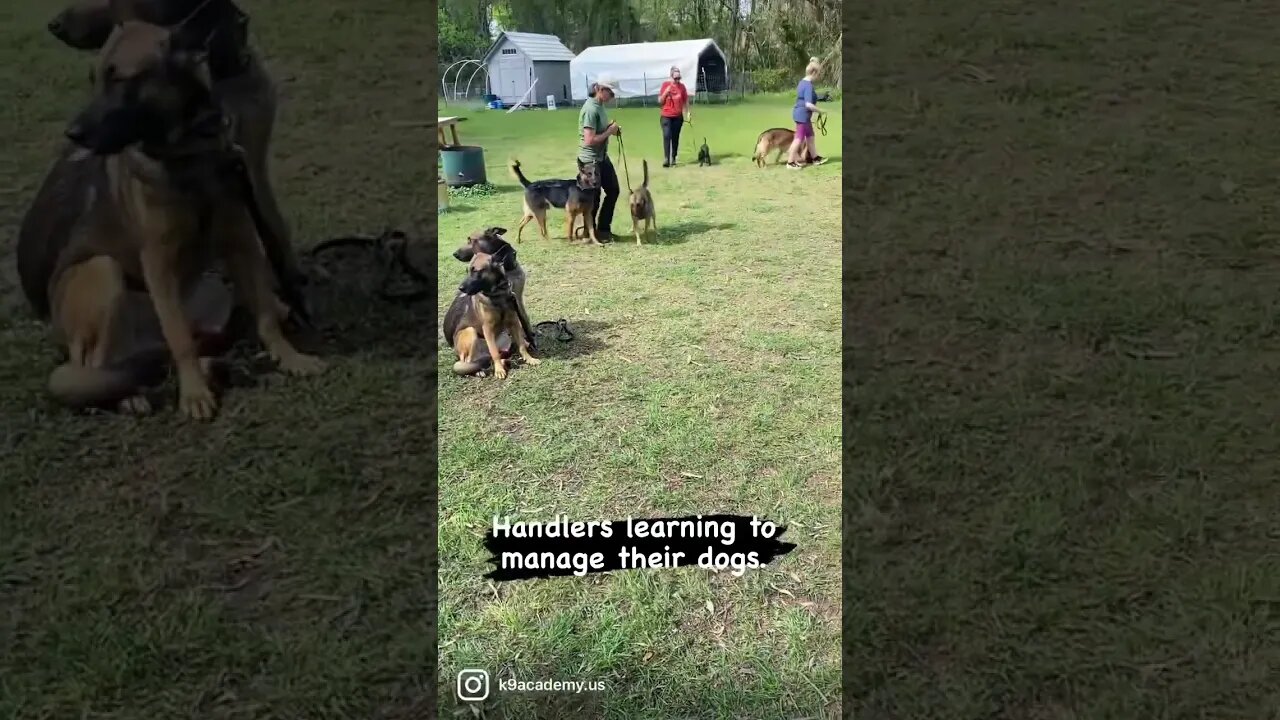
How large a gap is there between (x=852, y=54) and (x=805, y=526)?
1447 millimetres

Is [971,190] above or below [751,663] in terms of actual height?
above

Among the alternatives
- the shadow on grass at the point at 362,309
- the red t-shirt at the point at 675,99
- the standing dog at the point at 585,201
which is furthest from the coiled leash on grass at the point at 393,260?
the red t-shirt at the point at 675,99

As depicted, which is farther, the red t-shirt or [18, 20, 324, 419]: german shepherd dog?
[18, 20, 324, 419]: german shepherd dog

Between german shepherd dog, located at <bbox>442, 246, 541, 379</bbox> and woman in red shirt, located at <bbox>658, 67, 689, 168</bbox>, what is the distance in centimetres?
61

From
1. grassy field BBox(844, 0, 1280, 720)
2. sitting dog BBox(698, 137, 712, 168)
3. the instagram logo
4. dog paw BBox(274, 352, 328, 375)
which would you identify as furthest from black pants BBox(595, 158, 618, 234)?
dog paw BBox(274, 352, 328, 375)

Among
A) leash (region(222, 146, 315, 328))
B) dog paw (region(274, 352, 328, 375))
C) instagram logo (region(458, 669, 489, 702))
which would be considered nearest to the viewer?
instagram logo (region(458, 669, 489, 702))

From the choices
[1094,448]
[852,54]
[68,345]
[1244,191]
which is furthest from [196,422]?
[1244,191]

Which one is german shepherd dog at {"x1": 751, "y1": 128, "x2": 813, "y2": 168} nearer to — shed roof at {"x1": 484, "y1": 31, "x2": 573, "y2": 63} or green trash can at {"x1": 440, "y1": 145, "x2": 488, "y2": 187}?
shed roof at {"x1": 484, "y1": 31, "x2": 573, "y2": 63}

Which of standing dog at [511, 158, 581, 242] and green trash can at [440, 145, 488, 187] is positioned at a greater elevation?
green trash can at [440, 145, 488, 187]

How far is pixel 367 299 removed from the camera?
400cm

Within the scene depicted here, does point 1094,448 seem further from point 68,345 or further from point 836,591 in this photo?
Result: point 68,345

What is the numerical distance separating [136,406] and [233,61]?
139 cm

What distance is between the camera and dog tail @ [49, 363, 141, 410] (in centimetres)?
349

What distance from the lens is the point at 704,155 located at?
2721 mm
